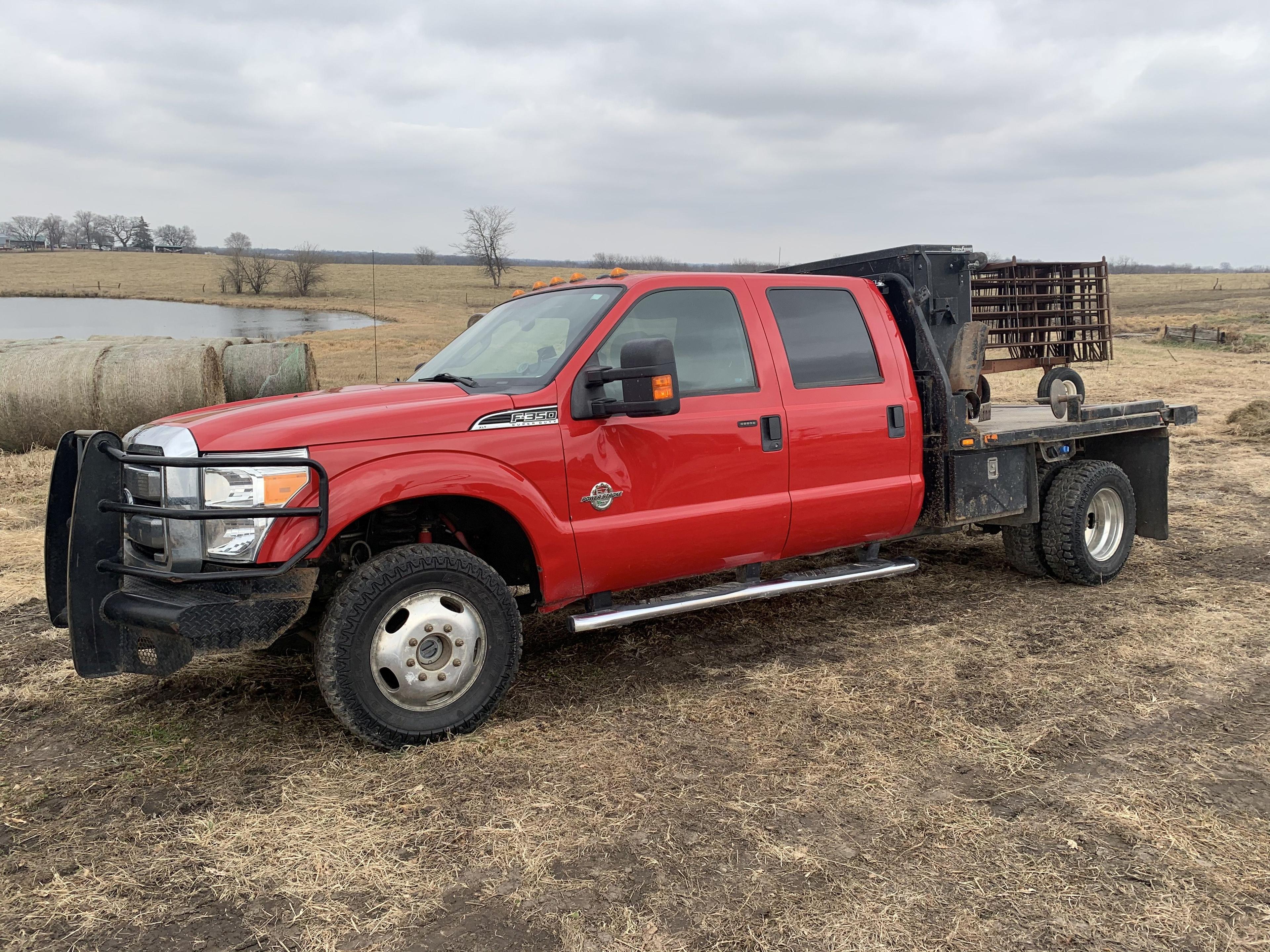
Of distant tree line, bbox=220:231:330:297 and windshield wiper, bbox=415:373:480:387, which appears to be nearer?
windshield wiper, bbox=415:373:480:387

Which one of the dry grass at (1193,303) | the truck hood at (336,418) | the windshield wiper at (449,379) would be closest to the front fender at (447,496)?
the truck hood at (336,418)

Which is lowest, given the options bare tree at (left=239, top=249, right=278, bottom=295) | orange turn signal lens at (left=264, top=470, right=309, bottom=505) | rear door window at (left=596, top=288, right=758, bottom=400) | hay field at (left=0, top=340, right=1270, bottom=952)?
hay field at (left=0, top=340, right=1270, bottom=952)

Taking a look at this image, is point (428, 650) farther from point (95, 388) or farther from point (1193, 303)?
point (1193, 303)

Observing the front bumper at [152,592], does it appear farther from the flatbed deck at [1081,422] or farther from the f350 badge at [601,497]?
the flatbed deck at [1081,422]

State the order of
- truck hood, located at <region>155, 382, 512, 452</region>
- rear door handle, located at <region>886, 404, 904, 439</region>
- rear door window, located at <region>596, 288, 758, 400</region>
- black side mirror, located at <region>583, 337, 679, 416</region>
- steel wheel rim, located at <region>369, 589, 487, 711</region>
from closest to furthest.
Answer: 1. truck hood, located at <region>155, 382, 512, 452</region>
2. steel wheel rim, located at <region>369, 589, 487, 711</region>
3. black side mirror, located at <region>583, 337, 679, 416</region>
4. rear door window, located at <region>596, 288, 758, 400</region>
5. rear door handle, located at <region>886, 404, 904, 439</region>

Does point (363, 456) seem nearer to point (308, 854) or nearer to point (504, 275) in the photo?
point (308, 854)

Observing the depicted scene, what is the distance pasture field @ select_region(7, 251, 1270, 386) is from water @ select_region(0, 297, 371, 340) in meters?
1.89

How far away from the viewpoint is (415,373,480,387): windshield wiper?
4652mm

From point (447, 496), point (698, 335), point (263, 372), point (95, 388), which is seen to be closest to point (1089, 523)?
point (698, 335)

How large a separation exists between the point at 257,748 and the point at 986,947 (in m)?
2.87

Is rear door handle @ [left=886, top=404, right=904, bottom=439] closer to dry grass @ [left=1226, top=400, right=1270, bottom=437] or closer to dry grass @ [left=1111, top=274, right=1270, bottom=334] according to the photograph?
dry grass @ [left=1226, top=400, right=1270, bottom=437]

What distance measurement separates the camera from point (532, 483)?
4.29 metres

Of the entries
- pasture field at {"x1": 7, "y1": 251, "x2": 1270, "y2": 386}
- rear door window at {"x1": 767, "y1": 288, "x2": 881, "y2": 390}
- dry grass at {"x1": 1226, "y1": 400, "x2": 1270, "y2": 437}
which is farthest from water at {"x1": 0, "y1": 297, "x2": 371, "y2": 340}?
rear door window at {"x1": 767, "y1": 288, "x2": 881, "y2": 390}

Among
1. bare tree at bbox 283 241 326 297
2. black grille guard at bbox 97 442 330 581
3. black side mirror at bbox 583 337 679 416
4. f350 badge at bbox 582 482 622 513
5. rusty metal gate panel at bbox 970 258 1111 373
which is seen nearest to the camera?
black grille guard at bbox 97 442 330 581
